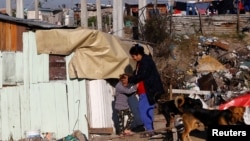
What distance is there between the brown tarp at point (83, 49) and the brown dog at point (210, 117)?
9.09 ft

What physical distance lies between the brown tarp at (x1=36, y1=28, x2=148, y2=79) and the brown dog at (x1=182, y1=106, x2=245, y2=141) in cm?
277

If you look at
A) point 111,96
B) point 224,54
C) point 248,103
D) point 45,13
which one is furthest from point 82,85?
point 45,13

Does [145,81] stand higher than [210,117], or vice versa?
[145,81]

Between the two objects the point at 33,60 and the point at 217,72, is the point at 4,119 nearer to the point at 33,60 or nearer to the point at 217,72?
the point at 33,60

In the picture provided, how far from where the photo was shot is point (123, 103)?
1085 centimetres

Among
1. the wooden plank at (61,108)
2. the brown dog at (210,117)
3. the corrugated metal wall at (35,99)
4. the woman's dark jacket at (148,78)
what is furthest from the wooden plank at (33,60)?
the brown dog at (210,117)

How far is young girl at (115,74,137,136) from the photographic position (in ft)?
35.0

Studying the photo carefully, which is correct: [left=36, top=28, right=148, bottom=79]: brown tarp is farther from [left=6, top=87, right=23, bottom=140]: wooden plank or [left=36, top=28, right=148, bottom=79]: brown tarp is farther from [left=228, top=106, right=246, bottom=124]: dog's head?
[left=228, top=106, right=246, bottom=124]: dog's head

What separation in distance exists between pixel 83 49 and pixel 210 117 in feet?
11.7

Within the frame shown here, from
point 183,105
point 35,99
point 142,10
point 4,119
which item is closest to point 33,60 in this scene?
point 35,99

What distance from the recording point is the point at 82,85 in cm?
1151

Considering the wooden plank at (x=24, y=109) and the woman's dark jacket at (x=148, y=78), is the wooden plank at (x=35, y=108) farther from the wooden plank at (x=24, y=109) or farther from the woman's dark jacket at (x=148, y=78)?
the woman's dark jacket at (x=148, y=78)

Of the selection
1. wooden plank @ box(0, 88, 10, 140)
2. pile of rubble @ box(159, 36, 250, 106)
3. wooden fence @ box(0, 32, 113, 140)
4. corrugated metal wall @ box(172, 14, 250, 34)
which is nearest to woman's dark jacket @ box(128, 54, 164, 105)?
wooden fence @ box(0, 32, 113, 140)

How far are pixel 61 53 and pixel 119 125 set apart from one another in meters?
1.91
